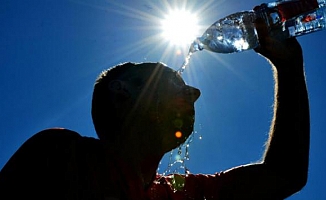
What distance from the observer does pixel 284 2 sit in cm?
353

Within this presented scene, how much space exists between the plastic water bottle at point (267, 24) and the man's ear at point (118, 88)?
1.18 meters

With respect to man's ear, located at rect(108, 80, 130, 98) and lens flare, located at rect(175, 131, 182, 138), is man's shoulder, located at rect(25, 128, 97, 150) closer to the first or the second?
Result: man's ear, located at rect(108, 80, 130, 98)

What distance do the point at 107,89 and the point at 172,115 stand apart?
1.96 ft

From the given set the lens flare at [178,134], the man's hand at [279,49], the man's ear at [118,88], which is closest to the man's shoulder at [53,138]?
the man's ear at [118,88]

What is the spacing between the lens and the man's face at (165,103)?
10.5 ft

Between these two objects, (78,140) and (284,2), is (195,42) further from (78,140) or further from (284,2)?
(78,140)

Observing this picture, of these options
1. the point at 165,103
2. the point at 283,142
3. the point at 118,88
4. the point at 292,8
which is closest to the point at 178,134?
the point at 165,103

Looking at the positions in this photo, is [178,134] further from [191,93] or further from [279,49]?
[279,49]

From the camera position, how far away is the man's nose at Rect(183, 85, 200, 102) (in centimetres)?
328

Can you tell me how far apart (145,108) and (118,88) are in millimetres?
285

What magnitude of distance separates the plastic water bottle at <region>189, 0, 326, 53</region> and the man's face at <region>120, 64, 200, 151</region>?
30.1 inches

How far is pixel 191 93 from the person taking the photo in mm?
3303

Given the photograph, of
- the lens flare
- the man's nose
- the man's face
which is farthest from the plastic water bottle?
the lens flare

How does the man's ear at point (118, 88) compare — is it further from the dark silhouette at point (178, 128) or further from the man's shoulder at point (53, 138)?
the man's shoulder at point (53, 138)
